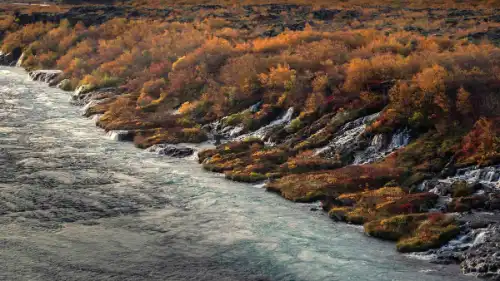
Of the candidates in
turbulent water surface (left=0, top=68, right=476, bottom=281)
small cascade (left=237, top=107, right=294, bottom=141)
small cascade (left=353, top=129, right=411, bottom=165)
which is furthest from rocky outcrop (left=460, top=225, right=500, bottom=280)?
small cascade (left=237, top=107, right=294, bottom=141)

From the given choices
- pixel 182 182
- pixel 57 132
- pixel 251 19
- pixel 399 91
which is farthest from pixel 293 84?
pixel 251 19

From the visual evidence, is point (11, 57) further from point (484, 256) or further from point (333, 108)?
point (484, 256)

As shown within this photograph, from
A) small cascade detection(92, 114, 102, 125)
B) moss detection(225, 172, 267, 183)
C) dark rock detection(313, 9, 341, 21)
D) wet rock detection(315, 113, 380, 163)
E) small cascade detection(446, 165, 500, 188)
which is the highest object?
dark rock detection(313, 9, 341, 21)

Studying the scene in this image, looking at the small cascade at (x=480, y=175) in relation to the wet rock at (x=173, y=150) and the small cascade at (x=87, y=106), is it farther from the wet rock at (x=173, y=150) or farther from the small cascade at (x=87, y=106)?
the small cascade at (x=87, y=106)

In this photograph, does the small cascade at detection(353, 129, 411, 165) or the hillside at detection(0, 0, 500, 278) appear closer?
the hillside at detection(0, 0, 500, 278)

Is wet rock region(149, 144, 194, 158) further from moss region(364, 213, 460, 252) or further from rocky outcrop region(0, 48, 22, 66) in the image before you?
rocky outcrop region(0, 48, 22, 66)

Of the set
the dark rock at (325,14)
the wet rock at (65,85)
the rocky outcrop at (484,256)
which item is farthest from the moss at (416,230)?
the dark rock at (325,14)

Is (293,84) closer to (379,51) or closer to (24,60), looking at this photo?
(379,51)

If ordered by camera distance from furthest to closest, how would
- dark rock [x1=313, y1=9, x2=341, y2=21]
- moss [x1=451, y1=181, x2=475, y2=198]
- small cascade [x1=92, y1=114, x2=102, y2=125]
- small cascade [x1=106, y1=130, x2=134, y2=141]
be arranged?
dark rock [x1=313, y1=9, x2=341, y2=21] < small cascade [x1=92, y1=114, x2=102, y2=125] < small cascade [x1=106, y1=130, x2=134, y2=141] < moss [x1=451, y1=181, x2=475, y2=198]
